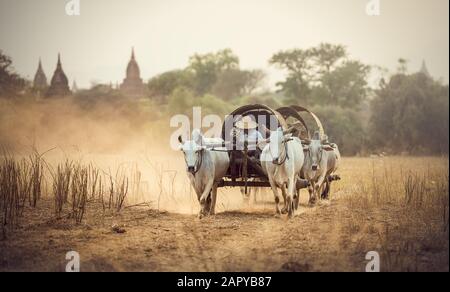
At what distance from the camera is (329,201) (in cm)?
1174

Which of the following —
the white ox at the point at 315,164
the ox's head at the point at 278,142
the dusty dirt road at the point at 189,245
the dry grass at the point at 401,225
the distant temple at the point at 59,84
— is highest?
the distant temple at the point at 59,84

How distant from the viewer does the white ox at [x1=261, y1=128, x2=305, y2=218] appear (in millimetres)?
9539

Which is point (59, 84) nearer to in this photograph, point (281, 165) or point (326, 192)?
point (326, 192)

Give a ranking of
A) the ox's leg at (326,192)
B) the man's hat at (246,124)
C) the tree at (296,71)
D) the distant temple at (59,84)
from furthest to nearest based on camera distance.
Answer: the tree at (296,71) < the distant temple at (59,84) < the ox's leg at (326,192) < the man's hat at (246,124)

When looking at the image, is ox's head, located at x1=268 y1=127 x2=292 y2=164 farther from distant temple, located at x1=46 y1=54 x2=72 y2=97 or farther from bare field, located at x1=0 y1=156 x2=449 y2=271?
distant temple, located at x1=46 y1=54 x2=72 y2=97

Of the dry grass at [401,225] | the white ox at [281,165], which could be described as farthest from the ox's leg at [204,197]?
the dry grass at [401,225]

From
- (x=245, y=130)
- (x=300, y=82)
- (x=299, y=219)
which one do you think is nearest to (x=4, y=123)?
(x=245, y=130)

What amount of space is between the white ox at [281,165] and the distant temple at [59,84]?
2173cm

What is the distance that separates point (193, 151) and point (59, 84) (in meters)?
24.1

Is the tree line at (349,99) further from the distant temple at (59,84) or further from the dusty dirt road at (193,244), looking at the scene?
the dusty dirt road at (193,244)

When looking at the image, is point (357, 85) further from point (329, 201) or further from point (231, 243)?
point (231, 243)

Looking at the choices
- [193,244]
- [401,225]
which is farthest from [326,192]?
[193,244]

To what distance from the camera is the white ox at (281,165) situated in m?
9.54
